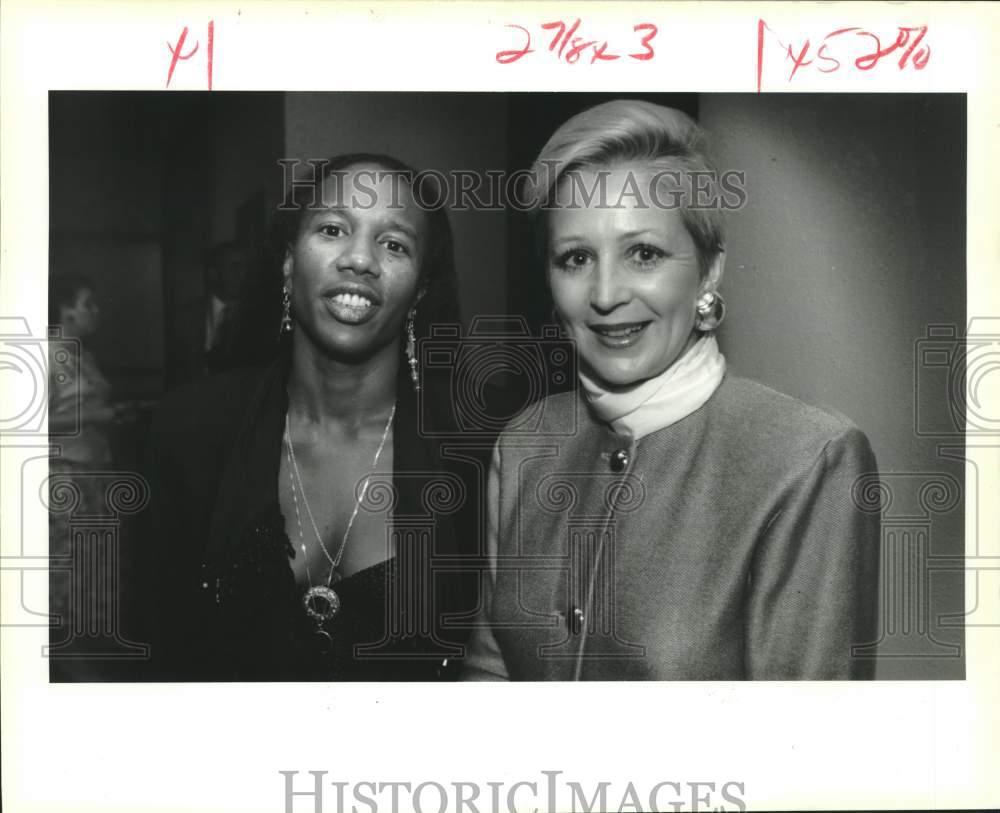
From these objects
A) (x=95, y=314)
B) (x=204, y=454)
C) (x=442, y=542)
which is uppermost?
(x=95, y=314)

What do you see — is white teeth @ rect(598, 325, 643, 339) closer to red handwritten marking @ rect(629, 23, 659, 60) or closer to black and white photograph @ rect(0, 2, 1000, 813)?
black and white photograph @ rect(0, 2, 1000, 813)

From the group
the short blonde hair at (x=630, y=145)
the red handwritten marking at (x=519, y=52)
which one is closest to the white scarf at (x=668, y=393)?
the short blonde hair at (x=630, y=145)

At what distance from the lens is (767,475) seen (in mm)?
2494

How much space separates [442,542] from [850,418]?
3.03 feet

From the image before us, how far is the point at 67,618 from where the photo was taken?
2.59 meters

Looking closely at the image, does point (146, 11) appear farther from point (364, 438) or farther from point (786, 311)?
point (786, 311)

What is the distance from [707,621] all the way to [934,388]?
717mm

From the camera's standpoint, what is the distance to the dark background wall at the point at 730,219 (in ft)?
8.23

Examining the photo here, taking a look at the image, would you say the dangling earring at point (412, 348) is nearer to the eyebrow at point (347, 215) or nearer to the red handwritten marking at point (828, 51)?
the eyebrow at point (347, 215)

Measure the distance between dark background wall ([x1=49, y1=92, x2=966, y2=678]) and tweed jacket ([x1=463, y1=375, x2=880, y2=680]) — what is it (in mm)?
89

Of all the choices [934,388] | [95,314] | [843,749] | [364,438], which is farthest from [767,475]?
[95,314]

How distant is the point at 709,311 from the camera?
8.23 feet

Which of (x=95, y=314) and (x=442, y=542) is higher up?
(x=95, y=314)

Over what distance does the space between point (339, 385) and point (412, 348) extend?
0.60 ft
